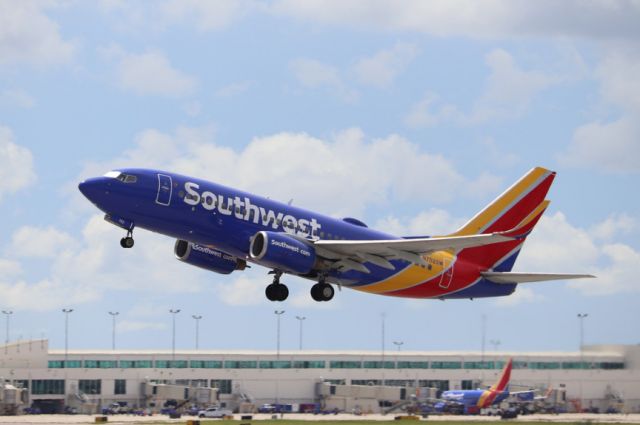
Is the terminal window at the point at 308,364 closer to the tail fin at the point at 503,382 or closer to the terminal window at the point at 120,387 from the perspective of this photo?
the terminal window at the point at 120,387

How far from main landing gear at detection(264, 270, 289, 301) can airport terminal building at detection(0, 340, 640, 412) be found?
137ft

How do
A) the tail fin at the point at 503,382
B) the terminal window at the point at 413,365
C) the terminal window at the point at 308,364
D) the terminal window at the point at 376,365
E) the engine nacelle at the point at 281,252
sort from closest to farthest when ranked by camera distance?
the engine nacelle at the point at 281,252 < the tail fin at the point at 503,382 < the terminal window at the point at 376,365 < the terminal window at the point at 308,364 < the terminal window at the point at 413,365

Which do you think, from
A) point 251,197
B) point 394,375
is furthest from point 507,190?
point 394,375

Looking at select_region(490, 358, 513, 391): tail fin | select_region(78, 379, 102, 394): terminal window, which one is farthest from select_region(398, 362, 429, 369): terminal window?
select_region(78, 379, 102, 394): terminal window

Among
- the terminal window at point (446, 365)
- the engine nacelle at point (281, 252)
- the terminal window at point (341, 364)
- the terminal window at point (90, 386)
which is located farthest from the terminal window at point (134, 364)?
the engine nacelle at point (281, 252)

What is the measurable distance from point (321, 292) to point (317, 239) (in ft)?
10.2

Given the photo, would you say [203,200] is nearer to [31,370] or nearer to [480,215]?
[480,215]

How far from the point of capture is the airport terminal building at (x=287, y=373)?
11200cm

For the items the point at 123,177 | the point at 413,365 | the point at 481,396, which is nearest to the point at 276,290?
the point at 123,177

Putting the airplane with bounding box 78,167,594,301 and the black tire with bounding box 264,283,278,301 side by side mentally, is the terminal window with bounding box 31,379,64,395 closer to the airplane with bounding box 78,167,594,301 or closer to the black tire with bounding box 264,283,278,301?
the airplane with bounding box 78,167,594,301

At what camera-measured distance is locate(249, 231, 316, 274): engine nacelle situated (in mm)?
64750

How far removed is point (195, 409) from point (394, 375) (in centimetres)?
2369

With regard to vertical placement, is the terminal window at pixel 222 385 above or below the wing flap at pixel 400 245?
below

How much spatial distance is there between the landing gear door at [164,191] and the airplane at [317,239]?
58 millimetres
